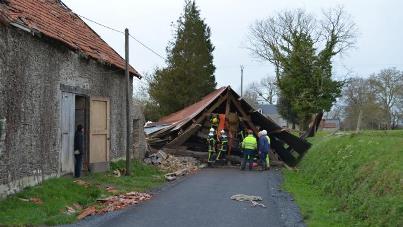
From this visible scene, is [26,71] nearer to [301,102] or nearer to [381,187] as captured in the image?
[381,187]

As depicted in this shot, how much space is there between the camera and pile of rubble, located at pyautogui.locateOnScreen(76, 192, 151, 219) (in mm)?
10890

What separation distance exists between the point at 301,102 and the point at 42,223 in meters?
39.9

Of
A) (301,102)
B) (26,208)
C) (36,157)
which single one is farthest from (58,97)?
(301,102)

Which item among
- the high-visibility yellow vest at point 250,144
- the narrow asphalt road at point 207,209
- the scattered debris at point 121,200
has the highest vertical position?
the high-visibility yellow vest at point 250,144

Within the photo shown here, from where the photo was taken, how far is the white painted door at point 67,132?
585 inches

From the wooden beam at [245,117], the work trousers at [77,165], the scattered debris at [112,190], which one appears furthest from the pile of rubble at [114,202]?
the wooden beam at [245,117]

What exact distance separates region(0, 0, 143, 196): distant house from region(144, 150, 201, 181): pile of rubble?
2291 mm

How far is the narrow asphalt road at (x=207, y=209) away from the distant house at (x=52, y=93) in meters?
2.86

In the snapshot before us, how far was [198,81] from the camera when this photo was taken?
44.6 meters

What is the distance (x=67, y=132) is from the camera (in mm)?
15242

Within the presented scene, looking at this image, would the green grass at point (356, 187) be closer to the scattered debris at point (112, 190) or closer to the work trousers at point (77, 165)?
the scattered debris at point (112, 190)

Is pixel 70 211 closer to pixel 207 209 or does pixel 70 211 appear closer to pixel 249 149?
pixel 207 209

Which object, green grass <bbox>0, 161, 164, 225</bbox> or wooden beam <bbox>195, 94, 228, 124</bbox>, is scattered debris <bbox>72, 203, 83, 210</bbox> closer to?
green grass <bbox>0, 161, 164, 225</bbox>

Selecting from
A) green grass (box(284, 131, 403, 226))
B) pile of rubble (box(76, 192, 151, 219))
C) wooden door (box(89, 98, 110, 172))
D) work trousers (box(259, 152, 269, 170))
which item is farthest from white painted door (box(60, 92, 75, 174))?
work trousers (box(259, 152, 269, 170))
